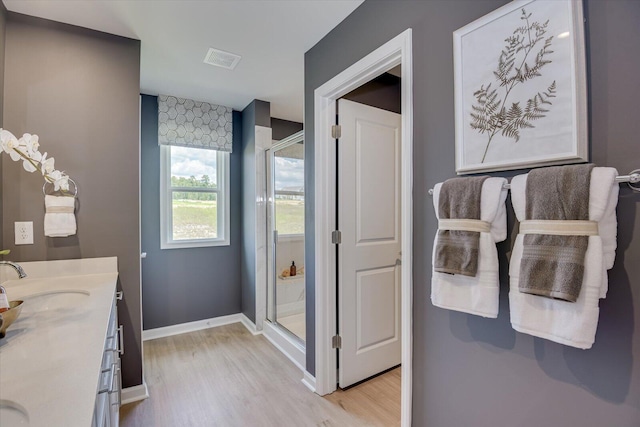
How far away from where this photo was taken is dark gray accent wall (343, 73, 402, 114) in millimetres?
2328

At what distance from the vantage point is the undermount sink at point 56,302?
1257mm

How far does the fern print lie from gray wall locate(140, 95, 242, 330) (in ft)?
9.55

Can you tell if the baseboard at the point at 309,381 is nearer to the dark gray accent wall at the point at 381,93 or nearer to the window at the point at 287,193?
the window at the point at 287,193

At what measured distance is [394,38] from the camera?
1538 mm

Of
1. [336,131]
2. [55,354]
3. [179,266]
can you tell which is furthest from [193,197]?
A: [55,354]

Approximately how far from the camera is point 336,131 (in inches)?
83.4

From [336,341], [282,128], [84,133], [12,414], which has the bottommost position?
[336,341]

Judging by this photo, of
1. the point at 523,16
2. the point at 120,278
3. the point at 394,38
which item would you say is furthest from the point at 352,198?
the point at 120,278

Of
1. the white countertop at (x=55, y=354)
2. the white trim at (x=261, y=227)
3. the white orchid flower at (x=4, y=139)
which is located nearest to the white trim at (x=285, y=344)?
the white trim at (x=261, y=227)

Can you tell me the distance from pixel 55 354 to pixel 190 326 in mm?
2648

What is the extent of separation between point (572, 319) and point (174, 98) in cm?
348

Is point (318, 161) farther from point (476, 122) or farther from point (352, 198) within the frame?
point (476, 122)

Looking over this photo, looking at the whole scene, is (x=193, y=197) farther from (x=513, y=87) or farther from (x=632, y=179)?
(x=632, y=179)

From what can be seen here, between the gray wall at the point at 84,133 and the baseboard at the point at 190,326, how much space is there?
3.52 ft
